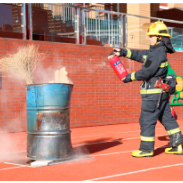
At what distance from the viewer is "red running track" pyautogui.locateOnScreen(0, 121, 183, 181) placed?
17.3 ft

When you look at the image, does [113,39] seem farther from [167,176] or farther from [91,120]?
[167,176]

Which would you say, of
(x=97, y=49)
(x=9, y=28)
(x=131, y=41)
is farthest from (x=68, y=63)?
(x=131, y=41)

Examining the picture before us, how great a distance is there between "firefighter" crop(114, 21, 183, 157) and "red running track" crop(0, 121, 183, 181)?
1.07ft

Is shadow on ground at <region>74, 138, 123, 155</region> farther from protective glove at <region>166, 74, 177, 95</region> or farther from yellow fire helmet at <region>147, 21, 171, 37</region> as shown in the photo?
yellow fire helmet at <region>147, 21, 171, 37</region>

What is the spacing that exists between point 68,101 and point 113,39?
7.59m

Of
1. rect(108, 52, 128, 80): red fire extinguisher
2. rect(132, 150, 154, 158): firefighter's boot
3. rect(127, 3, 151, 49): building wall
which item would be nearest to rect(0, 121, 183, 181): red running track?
rect(132, 150, 154, 158): firefighter's boot

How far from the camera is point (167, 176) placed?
5.33m

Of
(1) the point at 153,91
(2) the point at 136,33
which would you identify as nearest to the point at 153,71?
(1) the point at 153,91

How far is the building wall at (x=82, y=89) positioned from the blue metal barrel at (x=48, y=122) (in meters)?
A: 4.70

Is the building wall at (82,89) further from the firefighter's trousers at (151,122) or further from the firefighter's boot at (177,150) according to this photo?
the firefighter's boot at (177,150)

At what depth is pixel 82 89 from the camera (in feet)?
41.8

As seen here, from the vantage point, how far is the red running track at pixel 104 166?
5.29 metres

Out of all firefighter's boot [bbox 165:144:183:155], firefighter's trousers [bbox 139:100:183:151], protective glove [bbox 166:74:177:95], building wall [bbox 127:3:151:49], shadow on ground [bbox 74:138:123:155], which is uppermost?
building wall [bbox 127:3:151:49]

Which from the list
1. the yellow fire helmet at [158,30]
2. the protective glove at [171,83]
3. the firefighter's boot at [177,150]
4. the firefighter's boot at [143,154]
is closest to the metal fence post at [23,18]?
the yellow fire helmet at [158,30]
